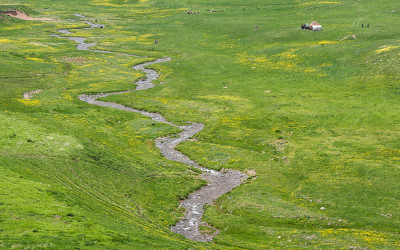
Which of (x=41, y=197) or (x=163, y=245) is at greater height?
(x=41, y=197)

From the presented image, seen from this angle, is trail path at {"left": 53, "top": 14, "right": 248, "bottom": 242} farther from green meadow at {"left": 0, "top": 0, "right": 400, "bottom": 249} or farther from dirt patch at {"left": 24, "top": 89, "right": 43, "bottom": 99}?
dirt patch at {"left": 24, "top": 89, "right": 43, "bottom": 99}

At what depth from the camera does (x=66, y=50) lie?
150 metres

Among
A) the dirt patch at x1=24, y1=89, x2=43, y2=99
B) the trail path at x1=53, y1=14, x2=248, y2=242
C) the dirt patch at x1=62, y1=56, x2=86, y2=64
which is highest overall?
the dirt patch at x1=62, y1=56, x2=86, y2=64

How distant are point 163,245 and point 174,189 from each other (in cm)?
1882

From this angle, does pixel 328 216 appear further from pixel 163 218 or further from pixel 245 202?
pixel 163 218

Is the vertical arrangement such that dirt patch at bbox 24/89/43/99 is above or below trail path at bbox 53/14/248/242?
above

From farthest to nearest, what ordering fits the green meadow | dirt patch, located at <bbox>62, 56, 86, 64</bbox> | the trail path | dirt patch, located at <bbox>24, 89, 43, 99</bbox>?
dirt patch, located at <bbox>62, 56, 86, 64</bbox>, dirt patch, located at <bbox>24, 89, 43, 99</bbox>, the trail path, the green meadow

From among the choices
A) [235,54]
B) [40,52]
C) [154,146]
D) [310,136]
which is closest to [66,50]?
[40,52]

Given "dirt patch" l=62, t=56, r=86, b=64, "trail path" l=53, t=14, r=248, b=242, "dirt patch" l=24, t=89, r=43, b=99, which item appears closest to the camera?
"trail path" l=53, t=14, r=248, b=242

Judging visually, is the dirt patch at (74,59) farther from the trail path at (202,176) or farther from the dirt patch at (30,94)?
the trail path at (202,176)

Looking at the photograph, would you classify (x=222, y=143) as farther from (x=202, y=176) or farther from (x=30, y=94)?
(x=30, y=94)

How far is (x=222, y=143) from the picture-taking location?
231 feet

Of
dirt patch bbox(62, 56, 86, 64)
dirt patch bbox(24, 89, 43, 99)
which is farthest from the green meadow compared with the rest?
dirt patch bbox(24, 89, 43, 99)

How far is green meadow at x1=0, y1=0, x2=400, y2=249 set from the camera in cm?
3888
